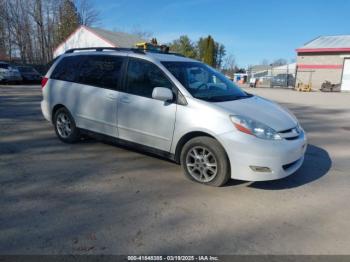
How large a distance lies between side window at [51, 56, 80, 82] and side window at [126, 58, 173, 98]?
1.53 meters

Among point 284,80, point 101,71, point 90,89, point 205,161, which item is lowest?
point 205,161

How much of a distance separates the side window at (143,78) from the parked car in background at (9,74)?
69.1 ft

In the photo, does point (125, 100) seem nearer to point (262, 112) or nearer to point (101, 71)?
point (101, 71)

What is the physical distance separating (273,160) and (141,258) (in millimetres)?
2128

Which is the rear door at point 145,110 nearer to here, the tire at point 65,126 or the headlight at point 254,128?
the headlight at point 254,128

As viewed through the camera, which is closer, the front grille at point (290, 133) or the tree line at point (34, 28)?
the front grille at point (290, 133)

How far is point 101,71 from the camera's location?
5477 mm

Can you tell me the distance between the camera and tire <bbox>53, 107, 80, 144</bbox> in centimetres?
601

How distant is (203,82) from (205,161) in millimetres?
1458

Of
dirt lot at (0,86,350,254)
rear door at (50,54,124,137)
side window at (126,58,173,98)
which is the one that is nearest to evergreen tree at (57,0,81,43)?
rear door at (50,54,124,137)

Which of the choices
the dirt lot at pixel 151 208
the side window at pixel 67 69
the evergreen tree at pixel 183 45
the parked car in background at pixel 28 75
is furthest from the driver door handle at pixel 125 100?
the evergreen tree at pixel 183 45

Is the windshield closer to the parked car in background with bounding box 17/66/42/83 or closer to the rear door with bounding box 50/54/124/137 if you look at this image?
the rear door with bounding box 50/54/124/137

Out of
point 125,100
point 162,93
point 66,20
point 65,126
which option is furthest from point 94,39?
point 162,93

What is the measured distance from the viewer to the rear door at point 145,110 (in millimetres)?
4539
